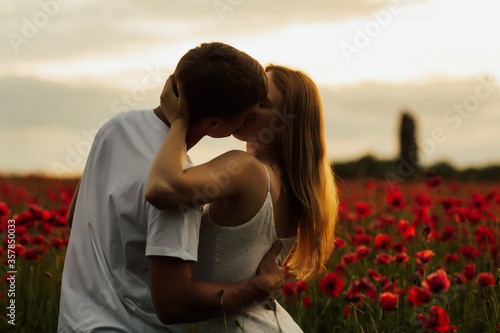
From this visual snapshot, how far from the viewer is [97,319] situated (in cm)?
181

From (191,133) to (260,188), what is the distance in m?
0.28

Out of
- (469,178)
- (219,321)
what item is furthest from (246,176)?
(469,178)

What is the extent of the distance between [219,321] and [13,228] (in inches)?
85.9

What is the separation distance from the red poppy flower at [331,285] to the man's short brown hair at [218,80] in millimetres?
1350

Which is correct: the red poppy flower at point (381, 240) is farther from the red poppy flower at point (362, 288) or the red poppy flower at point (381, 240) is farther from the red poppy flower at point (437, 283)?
the red poppy flower at point (437, 283)

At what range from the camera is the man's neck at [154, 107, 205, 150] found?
72.0 inches

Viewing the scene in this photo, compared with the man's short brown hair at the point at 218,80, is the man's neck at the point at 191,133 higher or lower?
lower

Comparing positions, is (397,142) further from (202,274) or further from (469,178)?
(202,274)

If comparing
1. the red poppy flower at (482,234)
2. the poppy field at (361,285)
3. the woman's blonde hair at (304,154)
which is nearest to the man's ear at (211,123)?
the woman's blonde hair at (304,154)

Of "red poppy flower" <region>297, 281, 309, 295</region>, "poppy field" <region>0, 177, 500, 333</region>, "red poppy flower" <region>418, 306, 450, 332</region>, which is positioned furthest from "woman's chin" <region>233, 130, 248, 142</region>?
"red poppy flower" <region>297, 281, 309, 295</region>

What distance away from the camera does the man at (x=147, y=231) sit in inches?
66.2

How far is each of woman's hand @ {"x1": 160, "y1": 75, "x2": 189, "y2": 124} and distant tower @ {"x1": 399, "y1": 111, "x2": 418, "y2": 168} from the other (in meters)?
15.3

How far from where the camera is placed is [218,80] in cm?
168

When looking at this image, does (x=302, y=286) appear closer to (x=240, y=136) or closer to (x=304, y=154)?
(x=304, y=154)
